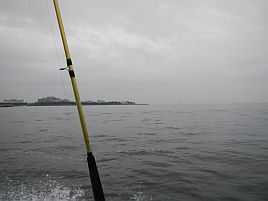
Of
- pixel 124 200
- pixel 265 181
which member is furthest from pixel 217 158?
pixel 124 200

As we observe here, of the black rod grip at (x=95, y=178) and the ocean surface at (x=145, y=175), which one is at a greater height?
the black rod grip at (x=95, y=178)

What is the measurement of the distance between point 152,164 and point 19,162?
996cm

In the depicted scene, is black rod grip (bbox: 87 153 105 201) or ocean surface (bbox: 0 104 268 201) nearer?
black rod grip (bbox: 87 153 105 201)

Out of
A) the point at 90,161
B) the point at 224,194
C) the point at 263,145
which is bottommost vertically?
the point at 263,145

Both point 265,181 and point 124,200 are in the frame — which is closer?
point 124,200

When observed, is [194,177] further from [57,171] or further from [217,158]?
[57,171]

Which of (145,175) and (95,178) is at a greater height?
(95,178)

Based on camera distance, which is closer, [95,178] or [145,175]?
[95,178]

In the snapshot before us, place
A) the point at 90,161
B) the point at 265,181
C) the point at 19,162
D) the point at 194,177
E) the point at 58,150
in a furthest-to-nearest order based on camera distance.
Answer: the point at 58,150 < the point at 19,162 < the point at 194,177 < the point at 265,181 < the point at 90,161

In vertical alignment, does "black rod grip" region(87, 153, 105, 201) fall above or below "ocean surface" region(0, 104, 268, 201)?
above

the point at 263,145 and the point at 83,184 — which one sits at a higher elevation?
the point at 83,184

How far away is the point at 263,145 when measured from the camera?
19844 millimetres

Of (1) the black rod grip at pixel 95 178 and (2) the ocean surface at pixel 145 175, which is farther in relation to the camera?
(2) the ocean surface at pixel 145 175

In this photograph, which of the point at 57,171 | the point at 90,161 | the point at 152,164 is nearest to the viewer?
the point at 90,161
